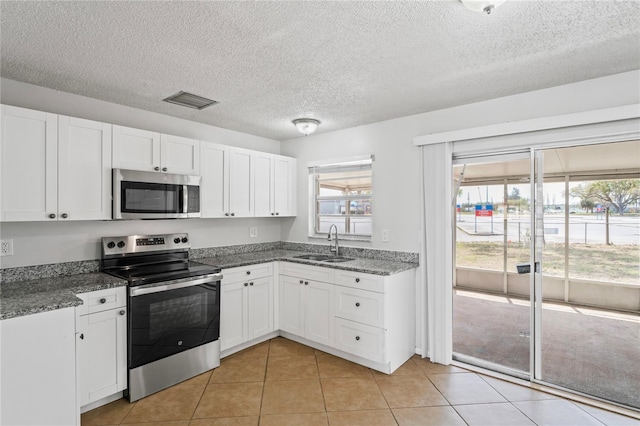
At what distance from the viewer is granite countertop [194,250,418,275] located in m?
3.05

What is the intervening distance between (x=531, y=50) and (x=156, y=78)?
255 cm

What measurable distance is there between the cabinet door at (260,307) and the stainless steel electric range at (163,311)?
431 mm

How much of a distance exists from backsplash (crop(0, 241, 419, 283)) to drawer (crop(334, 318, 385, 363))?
82cm

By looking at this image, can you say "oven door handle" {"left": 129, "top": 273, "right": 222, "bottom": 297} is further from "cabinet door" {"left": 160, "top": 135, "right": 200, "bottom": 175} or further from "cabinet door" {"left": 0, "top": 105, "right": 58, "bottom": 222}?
"cabinet door" {"left": 160, "top": 135, "right": 200, "bottom": 175}

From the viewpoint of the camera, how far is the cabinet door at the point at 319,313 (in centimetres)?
330

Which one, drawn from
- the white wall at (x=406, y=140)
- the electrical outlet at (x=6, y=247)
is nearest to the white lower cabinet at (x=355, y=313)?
the white wall at (x=406, y=140)

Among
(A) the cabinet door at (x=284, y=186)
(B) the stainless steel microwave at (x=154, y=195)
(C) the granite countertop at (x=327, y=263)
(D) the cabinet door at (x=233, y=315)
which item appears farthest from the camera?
(A) the cabinet door at (x=284, y=186)

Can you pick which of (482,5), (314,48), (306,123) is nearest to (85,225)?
(306,123)

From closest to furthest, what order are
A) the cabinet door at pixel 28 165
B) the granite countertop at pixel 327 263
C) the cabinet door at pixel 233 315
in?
the cabinet door at pixel 28 165 → the granite countertop at pixel 327 263 → the cabinet door at pixel 233 315

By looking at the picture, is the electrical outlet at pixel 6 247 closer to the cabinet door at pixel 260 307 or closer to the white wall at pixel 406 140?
the cabinet door at pixel 260 307

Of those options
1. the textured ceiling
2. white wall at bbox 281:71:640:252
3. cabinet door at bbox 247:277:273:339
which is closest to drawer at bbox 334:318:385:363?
cabinet door at bbox 247:277:273:339

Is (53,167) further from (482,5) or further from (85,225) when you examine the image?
(482,5)

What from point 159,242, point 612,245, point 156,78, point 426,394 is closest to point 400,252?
point 426,394

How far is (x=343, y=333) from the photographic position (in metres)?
3.19
